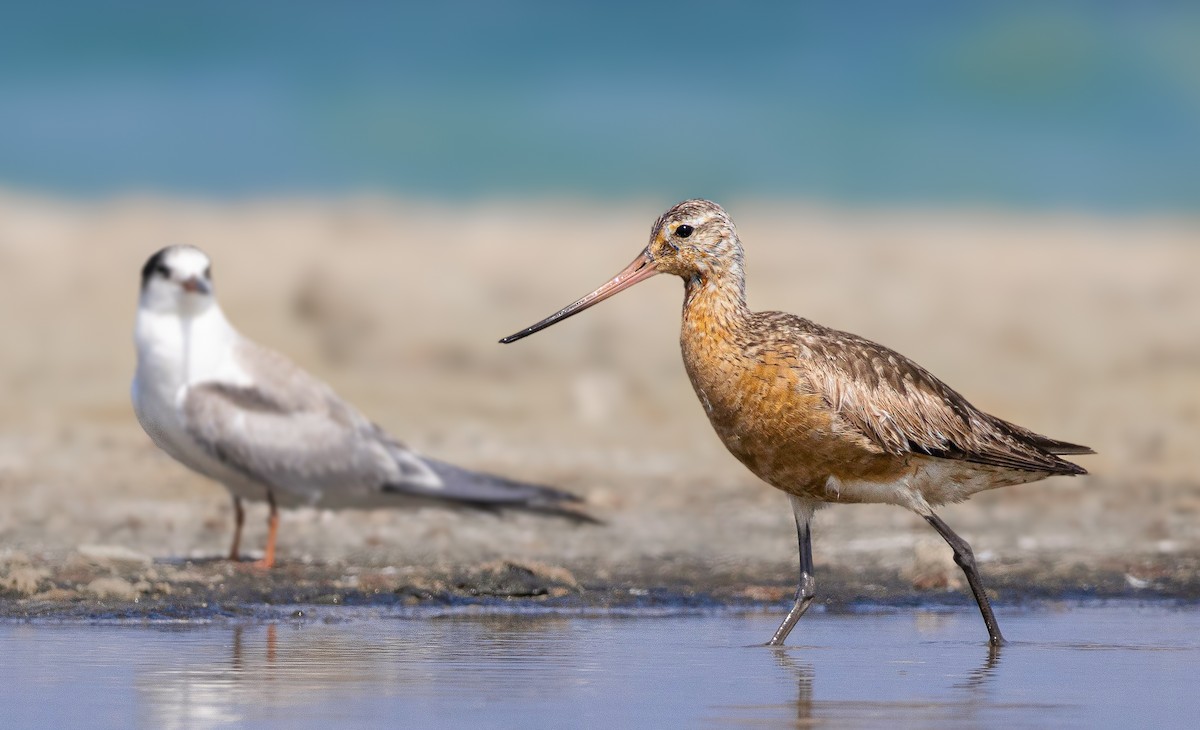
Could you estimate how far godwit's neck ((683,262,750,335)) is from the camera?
7906 mm

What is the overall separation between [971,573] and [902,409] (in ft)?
2.57

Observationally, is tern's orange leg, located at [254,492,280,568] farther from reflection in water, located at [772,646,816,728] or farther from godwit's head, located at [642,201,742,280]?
reflection in water, located at [772,646,816,728]

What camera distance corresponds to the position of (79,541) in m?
10.9

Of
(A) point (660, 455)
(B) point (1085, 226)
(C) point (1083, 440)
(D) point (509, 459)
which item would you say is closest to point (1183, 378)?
(C) point (1083, 440)

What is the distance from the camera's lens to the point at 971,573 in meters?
8.05

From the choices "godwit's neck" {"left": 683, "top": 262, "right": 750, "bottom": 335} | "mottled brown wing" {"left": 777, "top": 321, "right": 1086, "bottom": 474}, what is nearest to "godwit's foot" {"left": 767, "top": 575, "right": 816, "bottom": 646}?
"mottled brown wing" {"left": 777, "top": 321, "right": 1086, "bottom": 474}

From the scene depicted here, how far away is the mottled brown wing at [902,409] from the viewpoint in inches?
304

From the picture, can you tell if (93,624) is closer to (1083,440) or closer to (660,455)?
(660,455)

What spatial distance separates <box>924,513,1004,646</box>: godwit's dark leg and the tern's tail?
9.91ft

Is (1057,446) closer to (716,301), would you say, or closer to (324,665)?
(716,301)

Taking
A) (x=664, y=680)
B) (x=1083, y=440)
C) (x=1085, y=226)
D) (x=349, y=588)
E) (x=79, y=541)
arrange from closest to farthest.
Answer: (x=664, y=680) < (x=349, y=588) < (x=79, y=541) < (x=1083, y=440) < (x=1085, y=226)

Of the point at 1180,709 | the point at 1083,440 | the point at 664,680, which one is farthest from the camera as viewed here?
the point at 1083,440

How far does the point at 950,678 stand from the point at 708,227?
2.23 m

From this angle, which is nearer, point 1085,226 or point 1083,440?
point 1083,440
